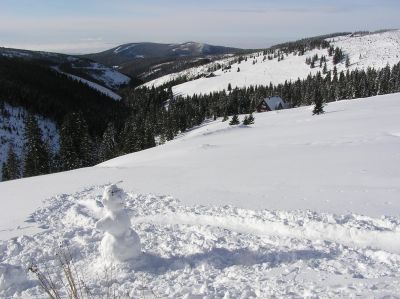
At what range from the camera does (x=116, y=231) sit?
1010 centimetres

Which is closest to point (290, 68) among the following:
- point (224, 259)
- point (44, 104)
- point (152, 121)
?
point (152, 121)

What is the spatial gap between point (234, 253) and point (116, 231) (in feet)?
10.1

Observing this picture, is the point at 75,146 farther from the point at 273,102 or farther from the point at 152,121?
the point at 273,102

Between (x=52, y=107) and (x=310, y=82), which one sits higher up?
(x=310, y=82)

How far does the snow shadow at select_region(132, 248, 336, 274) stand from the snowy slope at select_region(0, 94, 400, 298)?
0.03 m

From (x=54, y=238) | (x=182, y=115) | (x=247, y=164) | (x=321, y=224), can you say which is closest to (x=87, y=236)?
(x=54, y=238)

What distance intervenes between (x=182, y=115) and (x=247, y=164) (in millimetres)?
78242

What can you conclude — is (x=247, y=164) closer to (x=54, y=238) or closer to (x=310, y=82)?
(x=54, y=238)

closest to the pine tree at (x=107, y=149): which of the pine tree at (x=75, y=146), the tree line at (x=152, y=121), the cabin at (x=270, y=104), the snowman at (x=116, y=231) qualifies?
the tree line at (x=152, y=121)

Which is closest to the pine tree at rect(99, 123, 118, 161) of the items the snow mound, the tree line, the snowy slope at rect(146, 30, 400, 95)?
the tree line

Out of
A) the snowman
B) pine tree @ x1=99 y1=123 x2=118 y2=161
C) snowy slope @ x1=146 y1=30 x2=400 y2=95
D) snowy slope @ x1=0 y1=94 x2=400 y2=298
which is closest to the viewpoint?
snowy slope @ x1=0 y1=94 x2=400 y2=298

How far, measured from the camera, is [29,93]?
12194 cm

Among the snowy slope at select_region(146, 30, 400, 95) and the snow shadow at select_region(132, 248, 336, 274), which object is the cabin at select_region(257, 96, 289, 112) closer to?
the snowy slope at select_region(146, 30, 400, 95)

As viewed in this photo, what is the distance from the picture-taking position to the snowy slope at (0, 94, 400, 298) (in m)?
8.98
